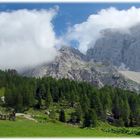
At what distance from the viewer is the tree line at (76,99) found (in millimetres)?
100713

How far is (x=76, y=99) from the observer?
115m

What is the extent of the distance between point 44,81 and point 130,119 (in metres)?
34.9

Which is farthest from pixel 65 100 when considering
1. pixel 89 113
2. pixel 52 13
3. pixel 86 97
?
pixel 52 13

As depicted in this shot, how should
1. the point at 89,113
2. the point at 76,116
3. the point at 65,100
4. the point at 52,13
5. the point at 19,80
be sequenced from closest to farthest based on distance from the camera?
the point at 52,13 < the point at 89,113 < the point at 76,116 < the point at 65,100 < the point at 19,80

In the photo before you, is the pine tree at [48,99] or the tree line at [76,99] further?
the pine tree at [48,99]

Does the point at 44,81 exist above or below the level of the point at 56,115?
above

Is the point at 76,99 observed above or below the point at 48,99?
above

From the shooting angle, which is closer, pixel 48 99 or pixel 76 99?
pixel 48 99

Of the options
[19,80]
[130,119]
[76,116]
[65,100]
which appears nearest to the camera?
[76,116]

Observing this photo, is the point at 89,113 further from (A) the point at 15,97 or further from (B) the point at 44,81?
(B) the point at 44,81

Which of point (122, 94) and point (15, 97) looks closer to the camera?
point (15, 97)

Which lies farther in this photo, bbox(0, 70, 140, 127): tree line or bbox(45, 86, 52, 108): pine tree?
bbox(45, 86, 52, 108): pine tree

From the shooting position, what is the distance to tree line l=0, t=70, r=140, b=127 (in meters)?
101

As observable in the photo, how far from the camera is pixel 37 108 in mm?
108125
